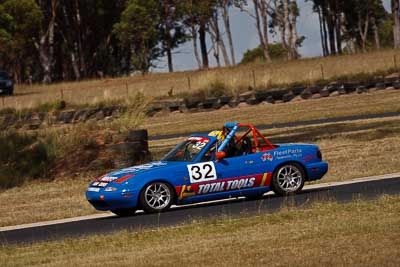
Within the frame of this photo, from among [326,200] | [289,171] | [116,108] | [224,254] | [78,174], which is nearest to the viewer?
[224,254]

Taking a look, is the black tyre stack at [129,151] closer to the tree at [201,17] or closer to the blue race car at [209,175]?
the blue race car at [209,175]

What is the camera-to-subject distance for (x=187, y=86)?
47.2m

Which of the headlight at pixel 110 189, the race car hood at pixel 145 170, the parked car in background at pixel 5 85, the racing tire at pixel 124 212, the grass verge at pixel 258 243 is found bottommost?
the racing tire at pixel 124 212

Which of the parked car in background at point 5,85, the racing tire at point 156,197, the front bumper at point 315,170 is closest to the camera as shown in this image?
the racing tire at point 156,197

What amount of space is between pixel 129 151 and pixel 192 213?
7.21m

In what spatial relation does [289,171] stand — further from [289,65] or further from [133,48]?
[133,48]

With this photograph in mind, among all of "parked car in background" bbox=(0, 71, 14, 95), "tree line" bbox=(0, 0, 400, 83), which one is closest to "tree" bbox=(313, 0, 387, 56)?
"tree line" bbox=(0, 0, 400, 83)

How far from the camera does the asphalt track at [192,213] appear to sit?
14.0 meters

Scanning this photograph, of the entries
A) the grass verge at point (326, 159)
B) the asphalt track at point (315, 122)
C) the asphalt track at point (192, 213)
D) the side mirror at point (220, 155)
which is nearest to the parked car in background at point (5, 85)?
the asphalt track at point (315, 122)

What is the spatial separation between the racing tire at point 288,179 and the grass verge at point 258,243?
2.13 m

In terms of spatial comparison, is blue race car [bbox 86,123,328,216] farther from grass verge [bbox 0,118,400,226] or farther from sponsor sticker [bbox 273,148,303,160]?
grass verge [bbox 0,118,400,226]

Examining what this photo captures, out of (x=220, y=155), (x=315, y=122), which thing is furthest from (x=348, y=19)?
(x=220, y=155)

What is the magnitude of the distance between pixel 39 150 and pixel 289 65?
114 ft

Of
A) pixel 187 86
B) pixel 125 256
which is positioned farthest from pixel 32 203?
pixel 187 86
